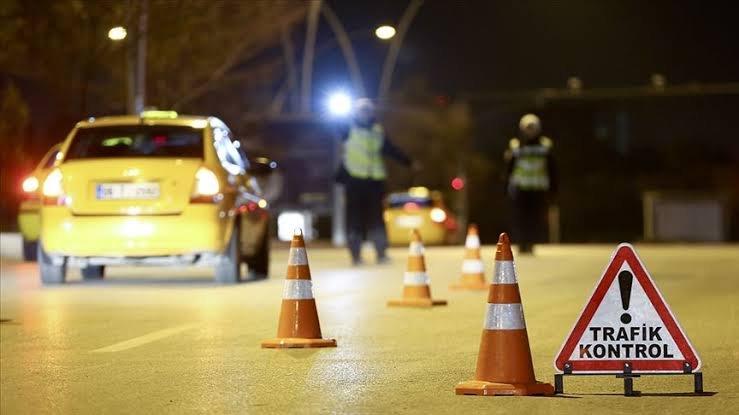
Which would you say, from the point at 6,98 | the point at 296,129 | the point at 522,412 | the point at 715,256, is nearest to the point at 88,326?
the point at 522,412

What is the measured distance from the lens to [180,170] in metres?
15.3

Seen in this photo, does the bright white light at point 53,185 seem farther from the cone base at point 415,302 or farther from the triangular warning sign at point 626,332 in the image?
the triangular warning sign at point 626,332

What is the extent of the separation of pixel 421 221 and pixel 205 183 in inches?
877

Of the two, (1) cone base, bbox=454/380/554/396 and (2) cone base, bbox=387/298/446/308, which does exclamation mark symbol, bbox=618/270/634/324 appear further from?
(2) cone base, bbox=387/298/446/308

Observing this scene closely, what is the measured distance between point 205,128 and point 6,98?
56.4ft

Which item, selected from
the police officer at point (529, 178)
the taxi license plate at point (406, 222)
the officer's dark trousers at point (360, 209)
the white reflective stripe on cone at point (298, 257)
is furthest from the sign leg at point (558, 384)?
the taxi license plate at point (406, 222)

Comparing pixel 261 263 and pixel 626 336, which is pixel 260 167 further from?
pixel 626 336

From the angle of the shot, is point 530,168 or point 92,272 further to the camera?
point 530,168

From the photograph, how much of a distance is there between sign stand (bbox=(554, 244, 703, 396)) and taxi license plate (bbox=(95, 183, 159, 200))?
808cm

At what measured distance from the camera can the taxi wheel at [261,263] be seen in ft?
56.7

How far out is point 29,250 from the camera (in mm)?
22656

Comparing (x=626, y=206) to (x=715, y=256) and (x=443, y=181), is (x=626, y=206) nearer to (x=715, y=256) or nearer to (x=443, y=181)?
(x=443, y=181)

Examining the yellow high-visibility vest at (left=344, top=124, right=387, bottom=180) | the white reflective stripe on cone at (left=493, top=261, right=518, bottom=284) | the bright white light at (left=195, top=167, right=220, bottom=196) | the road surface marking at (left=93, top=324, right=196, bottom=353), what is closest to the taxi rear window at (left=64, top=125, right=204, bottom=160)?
the bright white light at (left=195, top=167, right=220, bottom=196)

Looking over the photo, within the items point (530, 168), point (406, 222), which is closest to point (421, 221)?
point (406, 222)
